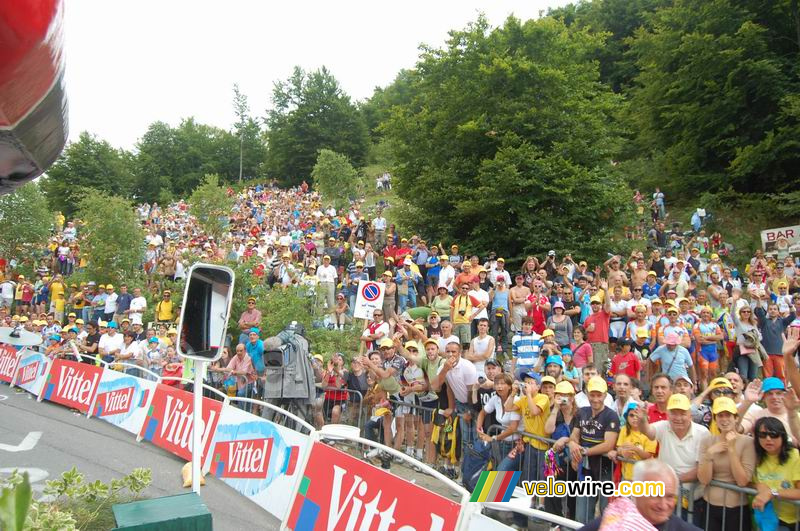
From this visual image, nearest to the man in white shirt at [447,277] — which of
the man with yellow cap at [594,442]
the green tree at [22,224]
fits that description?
the man with yellow cap at [594,442]

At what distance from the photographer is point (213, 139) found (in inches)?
3543

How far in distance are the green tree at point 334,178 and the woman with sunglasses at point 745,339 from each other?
3335 cm

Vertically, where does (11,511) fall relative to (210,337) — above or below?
below

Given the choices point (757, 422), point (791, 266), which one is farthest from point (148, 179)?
point (757, 422)

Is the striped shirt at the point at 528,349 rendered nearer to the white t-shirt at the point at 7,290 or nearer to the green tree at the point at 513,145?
the green tree at the point at 513,145

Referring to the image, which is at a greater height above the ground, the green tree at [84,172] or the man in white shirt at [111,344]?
the green tree at [84,172]

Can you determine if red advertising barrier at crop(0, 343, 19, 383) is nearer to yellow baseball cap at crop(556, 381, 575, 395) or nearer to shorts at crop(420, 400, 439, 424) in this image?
shorts at crop(420, 400, 439, 424)

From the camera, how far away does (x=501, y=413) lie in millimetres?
8406

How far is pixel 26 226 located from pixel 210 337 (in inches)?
1174

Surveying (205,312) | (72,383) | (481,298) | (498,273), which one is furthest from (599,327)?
(72,383)

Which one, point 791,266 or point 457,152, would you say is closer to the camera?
point 791,266

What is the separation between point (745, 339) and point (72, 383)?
1373 cm

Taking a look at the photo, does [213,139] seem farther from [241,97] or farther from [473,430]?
[473,430]

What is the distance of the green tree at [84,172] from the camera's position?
6750 centimetres
